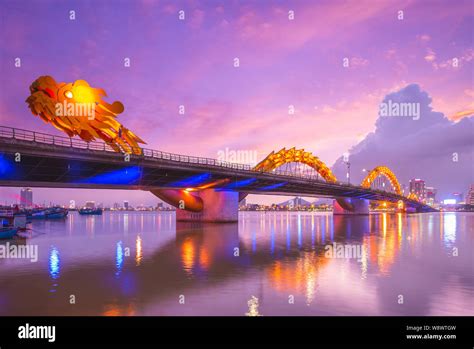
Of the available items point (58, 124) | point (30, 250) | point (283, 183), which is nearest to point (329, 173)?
point (283, 183)

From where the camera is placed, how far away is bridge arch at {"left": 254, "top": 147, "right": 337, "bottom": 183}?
431 ft

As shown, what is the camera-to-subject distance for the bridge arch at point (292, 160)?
431 feet

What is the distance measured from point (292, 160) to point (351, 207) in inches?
1578

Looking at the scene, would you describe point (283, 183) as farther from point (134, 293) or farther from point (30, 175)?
point (134, 293)

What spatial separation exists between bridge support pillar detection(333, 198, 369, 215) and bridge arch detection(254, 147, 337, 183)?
45.5 ft

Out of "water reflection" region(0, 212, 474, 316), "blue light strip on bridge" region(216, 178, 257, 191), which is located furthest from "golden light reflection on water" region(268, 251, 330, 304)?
"blue light strip on bridge" region(216, 178, 257, 191)

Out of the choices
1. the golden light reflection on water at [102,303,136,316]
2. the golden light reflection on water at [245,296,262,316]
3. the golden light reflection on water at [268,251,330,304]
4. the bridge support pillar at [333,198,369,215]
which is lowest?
the bridge support pillar at [333,198,369,215]

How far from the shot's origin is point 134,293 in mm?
16875

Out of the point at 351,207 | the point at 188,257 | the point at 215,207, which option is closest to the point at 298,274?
the point at 188,257

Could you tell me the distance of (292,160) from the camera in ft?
462

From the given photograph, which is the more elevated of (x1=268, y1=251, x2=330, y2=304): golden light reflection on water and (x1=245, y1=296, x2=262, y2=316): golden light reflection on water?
(x1=245, y1=296, x2=262, y2=316): golden light reflection on water

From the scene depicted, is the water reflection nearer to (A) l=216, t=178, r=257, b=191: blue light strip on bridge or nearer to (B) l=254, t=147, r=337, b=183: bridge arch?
(A) l=216, t=178, r=257, b=191: blue light strip on bridge
